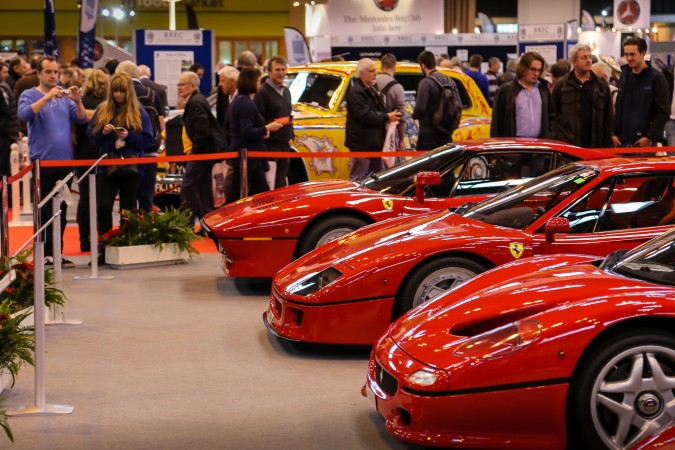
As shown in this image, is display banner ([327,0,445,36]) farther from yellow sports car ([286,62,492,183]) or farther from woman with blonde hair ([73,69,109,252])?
woman with blonde hair ([73,69,109,252])

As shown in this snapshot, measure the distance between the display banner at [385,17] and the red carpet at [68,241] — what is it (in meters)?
21.6

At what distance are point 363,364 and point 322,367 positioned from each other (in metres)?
0.25

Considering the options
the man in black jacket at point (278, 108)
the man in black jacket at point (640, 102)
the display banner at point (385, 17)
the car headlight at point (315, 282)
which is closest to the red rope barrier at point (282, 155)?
the man in black jacket at point (640, 102)

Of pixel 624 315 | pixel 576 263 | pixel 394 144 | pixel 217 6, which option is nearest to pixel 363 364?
pixel 576 263

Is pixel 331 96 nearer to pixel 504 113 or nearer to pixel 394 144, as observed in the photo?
pixel 394 144

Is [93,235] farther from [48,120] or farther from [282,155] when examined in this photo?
[282,155]

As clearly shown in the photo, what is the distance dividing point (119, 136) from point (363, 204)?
3044 millimetres

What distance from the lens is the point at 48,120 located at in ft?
33.0

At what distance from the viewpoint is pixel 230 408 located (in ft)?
18.9

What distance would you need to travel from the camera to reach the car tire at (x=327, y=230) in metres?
8.58

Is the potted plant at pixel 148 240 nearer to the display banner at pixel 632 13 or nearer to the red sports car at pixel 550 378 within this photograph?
the red sports car at pixel 550 378

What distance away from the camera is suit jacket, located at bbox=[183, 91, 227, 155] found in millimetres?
11977

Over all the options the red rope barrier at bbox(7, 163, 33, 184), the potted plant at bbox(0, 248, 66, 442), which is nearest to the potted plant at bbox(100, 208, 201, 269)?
the red rope barrier at bbox(7, 163, 33, 184)

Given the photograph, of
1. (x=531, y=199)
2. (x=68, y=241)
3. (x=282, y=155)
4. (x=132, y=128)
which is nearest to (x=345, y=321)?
(x=531, y=199)
